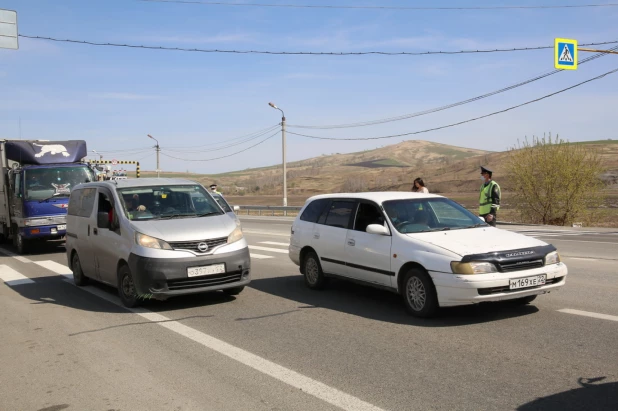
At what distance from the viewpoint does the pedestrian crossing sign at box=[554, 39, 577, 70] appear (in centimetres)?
1942

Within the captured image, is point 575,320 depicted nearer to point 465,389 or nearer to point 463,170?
point 465,389

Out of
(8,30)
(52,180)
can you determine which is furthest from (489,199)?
(52,180)

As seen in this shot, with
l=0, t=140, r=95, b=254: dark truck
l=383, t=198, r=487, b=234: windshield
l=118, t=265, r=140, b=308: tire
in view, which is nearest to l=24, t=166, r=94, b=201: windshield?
l=0, t=140, r=95, b=254: dark truck

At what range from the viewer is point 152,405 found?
4.57m

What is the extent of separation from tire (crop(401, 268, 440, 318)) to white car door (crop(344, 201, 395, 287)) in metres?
0.31

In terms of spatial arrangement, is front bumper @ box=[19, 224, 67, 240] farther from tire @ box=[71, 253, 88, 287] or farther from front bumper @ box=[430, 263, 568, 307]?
front bumper @ box=[430, 263, 568, 307]

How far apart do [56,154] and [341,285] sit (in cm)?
1141

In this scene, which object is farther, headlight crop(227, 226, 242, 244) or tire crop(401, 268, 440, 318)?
headlight crop(227, 226, 242, 244)

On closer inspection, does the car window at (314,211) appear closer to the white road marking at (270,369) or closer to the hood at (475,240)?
the hood at (475,240)

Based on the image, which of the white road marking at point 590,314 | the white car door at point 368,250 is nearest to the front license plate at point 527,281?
the white road marking at point 590,314

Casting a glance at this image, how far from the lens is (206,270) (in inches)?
317

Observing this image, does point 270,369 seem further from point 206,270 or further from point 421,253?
point 206,270

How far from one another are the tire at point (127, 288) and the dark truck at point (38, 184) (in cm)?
857

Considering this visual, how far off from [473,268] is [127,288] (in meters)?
4.93
